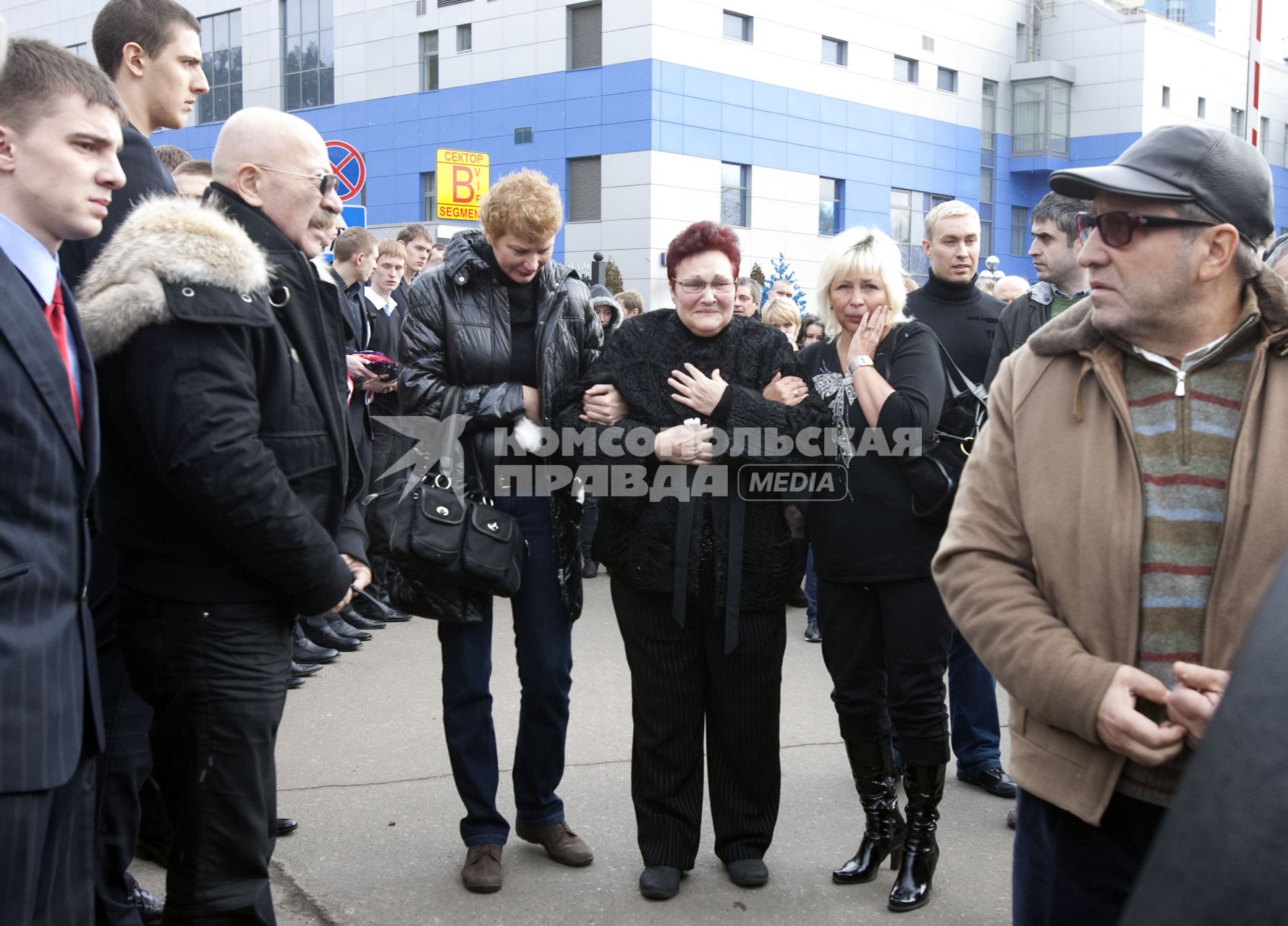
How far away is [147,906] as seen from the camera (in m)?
3.71

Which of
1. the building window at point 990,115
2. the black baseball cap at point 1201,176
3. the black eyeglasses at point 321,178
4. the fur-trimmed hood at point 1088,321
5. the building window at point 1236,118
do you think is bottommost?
the fur-trimmed hood at point 1088,321

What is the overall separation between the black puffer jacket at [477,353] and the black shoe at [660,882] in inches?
36.2

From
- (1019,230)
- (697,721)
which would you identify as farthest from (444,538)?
(1019,230)

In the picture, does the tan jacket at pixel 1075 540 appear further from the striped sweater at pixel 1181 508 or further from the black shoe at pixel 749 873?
the black shoe at pixel 749 873

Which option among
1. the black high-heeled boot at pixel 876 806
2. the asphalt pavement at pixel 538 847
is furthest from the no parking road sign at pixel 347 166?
the black high-heeled boot at pixel 876 806

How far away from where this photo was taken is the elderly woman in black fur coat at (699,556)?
13.0 feet

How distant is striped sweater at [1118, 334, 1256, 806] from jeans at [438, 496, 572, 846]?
231 centimetres

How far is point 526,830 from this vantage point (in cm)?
430

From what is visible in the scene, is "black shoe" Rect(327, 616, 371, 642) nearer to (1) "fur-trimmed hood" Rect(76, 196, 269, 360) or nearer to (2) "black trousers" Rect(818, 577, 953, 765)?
(2) "black trousers" Rect(818, 577, 953, 765)

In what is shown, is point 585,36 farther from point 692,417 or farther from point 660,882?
point 660,882

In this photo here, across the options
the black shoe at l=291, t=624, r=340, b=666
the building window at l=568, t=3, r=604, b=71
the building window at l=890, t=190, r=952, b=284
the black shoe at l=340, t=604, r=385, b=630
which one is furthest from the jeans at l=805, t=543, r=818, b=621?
the building window at l=890, t=190, r=952, b=284

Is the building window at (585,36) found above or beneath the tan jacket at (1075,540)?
above

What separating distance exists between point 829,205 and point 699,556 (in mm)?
29495

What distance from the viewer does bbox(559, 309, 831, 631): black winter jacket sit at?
156 inches
